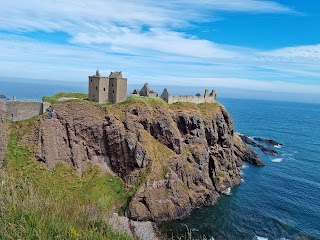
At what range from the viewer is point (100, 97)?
74562 mm

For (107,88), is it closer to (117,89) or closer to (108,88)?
(108,88)

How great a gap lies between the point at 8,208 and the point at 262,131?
531 feet

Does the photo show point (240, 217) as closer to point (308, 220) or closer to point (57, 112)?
point (308, 220)

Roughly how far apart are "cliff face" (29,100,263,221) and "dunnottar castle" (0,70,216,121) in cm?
341

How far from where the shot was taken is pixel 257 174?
94.8m

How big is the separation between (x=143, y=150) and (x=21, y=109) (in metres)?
28.0

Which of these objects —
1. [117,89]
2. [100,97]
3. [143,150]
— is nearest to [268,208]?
[143,150]

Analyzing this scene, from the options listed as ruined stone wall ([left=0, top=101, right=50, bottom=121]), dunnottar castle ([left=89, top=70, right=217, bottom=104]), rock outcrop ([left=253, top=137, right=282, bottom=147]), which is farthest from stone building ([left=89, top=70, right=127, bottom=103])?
rock outcrop ([left=253, top=137, right=282, bottom=147])

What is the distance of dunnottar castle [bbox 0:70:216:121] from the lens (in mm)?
65375

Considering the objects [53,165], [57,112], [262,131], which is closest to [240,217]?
[53,165]

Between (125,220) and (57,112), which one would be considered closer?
(125,220)

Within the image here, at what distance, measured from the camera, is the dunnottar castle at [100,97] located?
65.4 metres

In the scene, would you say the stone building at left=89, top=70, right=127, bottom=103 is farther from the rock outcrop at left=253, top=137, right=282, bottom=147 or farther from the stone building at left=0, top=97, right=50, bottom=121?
the rock outcrop at left=253, top=137, right=282, bottom=147

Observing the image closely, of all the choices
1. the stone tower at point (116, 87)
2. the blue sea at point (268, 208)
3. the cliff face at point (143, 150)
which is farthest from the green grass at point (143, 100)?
the blue sea at point (268, 208)
